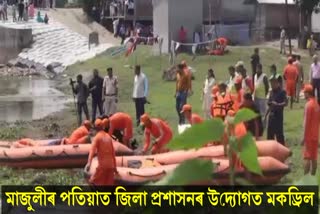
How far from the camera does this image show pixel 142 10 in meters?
39.3

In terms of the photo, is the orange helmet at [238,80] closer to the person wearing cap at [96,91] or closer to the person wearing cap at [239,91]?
the person wearing cap at [239,91]

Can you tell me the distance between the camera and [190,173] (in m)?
1.87

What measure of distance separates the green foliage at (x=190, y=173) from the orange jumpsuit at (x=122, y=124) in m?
11.5

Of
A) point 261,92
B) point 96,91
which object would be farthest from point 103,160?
point 96,91

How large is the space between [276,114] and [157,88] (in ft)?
41.9

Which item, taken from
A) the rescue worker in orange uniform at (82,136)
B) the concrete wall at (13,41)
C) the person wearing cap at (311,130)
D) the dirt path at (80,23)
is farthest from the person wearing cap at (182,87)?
the concrete wall at (13,41)

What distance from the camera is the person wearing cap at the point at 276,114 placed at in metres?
13.1

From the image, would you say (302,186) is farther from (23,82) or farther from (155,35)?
(23,82)

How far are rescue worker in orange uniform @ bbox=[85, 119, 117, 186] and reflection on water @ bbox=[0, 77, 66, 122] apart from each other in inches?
484

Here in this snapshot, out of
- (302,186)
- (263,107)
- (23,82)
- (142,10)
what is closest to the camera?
(302,186)

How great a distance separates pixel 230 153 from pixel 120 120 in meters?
11.6

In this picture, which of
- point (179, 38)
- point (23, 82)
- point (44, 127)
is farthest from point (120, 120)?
point (23, 82)

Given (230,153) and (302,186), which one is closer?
(230,153)

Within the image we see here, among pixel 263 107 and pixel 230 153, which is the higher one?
pixel 230 153
